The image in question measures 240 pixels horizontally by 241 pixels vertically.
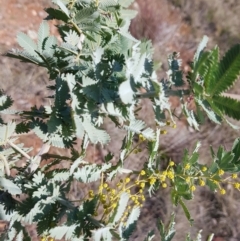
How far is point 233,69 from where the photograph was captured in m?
0.60

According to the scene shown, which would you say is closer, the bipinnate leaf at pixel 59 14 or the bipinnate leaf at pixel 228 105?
the bipinnate leaf at pixel 228 105

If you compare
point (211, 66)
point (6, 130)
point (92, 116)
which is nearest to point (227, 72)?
point (211, 66)

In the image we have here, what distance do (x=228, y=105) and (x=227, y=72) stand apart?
5 centimetres

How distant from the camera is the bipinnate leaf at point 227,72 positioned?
0.59 metres

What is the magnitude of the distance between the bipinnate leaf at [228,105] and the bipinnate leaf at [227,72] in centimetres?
1

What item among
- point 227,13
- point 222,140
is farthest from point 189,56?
point 222,140

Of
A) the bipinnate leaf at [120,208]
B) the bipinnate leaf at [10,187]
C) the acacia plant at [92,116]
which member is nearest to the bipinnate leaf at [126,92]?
the acacia plant at [92,116]

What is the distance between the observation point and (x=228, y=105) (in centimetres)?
61

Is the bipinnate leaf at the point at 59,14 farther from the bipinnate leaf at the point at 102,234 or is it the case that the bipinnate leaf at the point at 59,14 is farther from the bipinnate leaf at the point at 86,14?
the bipinnate leaf at the point at 102,234

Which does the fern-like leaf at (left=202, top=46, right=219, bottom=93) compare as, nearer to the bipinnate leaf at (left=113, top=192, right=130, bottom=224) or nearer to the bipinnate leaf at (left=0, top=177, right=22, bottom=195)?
the bipinnate leaf at (left=113, top=192, right=130, bottom=224)

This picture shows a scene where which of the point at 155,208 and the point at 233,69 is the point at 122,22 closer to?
the point at 233,69

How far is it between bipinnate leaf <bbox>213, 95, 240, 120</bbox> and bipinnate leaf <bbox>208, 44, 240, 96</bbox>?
12 mm

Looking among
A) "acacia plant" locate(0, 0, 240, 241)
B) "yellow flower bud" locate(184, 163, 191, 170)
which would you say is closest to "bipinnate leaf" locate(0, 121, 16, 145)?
"acacia plant" locate(0, 0, 240, 241)

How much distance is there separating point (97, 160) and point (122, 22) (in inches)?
60.4
